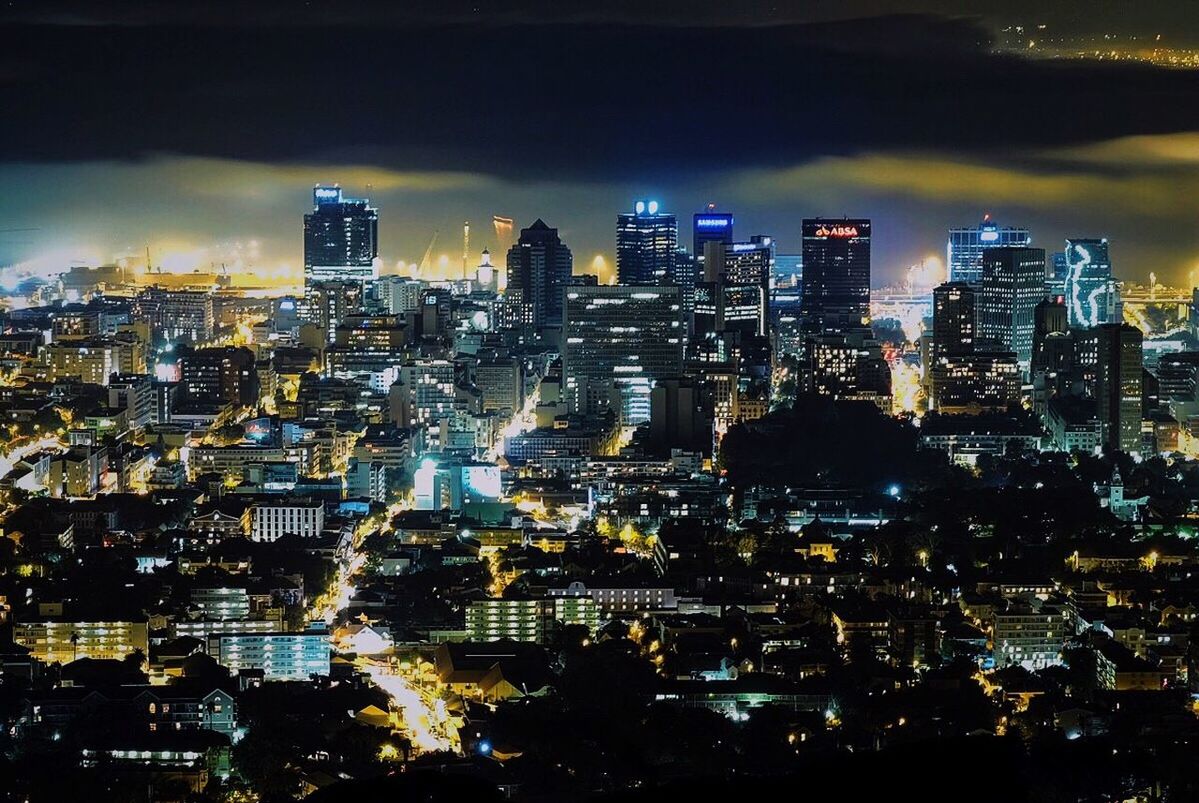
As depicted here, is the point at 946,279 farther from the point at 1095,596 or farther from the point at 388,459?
the point at 1095,596

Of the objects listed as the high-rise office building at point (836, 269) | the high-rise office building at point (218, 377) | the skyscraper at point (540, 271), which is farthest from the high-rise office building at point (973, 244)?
the high-rise office building at point (218, 377)

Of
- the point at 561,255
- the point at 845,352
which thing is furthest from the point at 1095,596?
the point at 561,255

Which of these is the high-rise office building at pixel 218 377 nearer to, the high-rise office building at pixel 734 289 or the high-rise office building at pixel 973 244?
the high-rise office building at pixel 734 289

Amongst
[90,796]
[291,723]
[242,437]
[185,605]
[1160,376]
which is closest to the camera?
[90,796]

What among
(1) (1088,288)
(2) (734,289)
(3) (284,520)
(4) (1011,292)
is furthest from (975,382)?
(3) (284,520)

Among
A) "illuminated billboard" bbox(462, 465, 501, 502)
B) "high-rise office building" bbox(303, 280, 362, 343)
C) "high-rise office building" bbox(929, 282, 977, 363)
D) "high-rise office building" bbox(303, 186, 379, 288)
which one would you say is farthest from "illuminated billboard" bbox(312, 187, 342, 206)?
"illuminated billboard" bbox(462, 465, 501, 502)

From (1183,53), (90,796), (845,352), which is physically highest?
(1183,53)

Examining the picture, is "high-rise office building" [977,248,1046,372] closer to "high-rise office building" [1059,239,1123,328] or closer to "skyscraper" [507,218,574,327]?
"high-rise office building" [1059,239,1123,328]

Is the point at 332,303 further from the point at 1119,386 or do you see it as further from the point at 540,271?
the point at 1119,386
